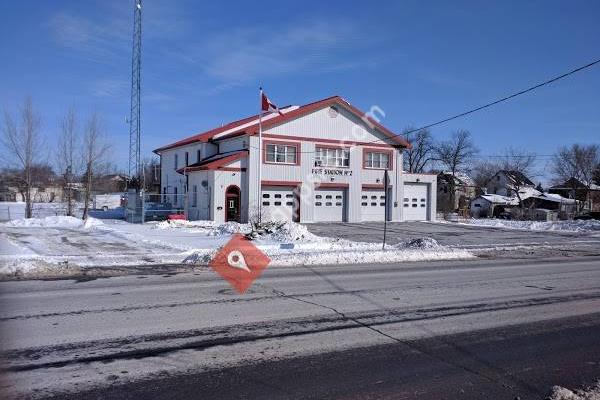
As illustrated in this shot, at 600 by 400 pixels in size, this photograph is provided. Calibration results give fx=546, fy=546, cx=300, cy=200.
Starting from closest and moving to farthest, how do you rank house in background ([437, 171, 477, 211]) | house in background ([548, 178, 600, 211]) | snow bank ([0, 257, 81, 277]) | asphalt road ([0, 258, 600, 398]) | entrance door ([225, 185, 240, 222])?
asphalt road ([0, 258, 600, 398]) < snow bank ([0, 257, 81, 277]) < entrance door ([225, 185, 240, 222]) < house in background ([548, 178, 600, 211]) < house in background ([437, 171, 477, 211])

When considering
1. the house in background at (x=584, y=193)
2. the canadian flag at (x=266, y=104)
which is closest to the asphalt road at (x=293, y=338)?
the canadian flag at (x=266, y=104)

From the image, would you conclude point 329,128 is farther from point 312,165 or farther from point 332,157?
point 312,165

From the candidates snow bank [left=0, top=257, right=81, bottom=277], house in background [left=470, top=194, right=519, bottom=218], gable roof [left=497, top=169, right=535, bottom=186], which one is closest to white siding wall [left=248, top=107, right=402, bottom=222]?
snow bank [left=0, top=257, right=81, bottom=277]

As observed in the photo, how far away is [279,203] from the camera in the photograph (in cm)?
3806

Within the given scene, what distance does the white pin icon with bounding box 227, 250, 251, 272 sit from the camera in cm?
1491

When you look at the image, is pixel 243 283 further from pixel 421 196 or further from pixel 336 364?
pixel 421 196

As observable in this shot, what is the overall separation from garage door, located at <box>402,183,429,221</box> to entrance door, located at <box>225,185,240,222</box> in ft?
50.2

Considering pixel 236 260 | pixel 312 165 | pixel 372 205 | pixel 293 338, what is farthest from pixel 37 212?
pixel 293 338

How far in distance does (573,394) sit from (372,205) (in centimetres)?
3784

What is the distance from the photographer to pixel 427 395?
512cm

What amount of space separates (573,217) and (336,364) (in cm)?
5863

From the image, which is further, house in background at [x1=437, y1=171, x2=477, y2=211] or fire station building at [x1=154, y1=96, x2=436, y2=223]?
house in background at [x1=437, y1=171, x2=477, y2=211]

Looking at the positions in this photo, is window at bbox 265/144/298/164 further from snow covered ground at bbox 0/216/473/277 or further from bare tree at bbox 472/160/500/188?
bare tree at bbox 472/160/500/188

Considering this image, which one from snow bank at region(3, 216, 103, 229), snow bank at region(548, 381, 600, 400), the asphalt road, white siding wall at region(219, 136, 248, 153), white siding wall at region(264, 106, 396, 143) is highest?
white siding wall at region(264, 106, 396, 143)
